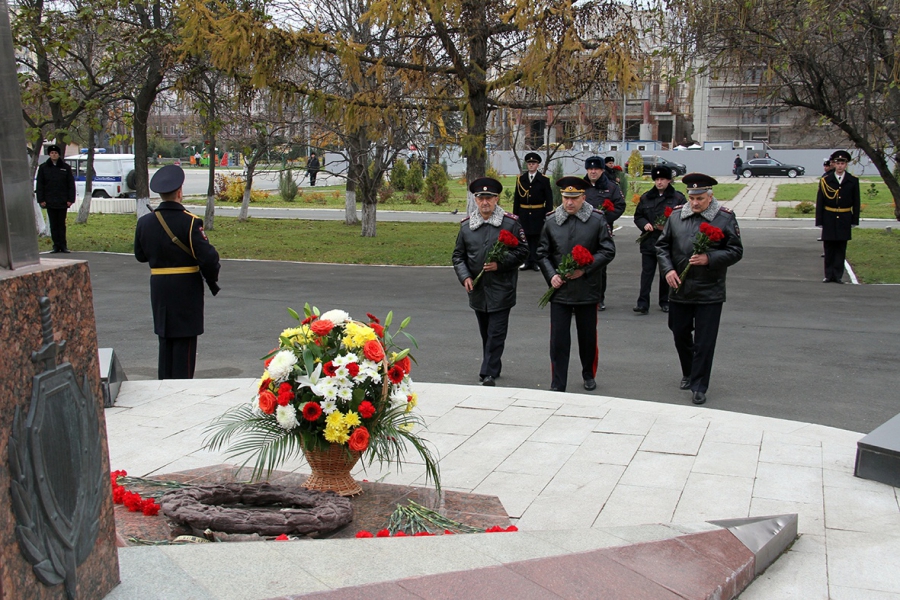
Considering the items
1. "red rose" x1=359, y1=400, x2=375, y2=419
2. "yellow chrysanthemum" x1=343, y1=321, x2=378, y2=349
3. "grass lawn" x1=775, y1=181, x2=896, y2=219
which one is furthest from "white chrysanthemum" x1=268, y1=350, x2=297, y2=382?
"grass lawn" x1=775, y1=181, x2=896, y2=219

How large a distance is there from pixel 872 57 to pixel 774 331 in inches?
270

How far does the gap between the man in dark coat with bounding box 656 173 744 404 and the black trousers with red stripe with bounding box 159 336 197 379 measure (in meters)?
4.31

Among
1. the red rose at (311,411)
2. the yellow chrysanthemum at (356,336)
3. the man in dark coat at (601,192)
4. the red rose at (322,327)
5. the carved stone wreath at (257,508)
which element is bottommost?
the carved stone wreath at (257,508)

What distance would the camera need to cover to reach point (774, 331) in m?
10.4

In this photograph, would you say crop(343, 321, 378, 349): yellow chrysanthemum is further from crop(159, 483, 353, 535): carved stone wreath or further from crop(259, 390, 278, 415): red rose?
crop(159, 483, 353, 535): carved stone wreath

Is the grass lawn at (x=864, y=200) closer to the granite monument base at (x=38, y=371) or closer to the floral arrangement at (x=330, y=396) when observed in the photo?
the floral arrangement at (x=330, y=396)

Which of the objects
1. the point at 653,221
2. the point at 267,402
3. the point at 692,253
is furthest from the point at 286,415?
the point at 653,221

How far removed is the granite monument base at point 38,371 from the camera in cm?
269

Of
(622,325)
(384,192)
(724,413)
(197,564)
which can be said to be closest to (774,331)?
(622,325)

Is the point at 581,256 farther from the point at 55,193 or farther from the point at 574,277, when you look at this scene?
the point at 55,193

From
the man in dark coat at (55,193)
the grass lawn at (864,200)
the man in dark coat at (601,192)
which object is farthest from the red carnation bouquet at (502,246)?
the grass lawn at (864,200)

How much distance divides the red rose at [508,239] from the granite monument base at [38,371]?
16.9ft

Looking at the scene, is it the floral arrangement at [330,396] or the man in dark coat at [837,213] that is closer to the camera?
the floral arrangement at [330,396]

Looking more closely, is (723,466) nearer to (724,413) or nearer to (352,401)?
(724,413)
